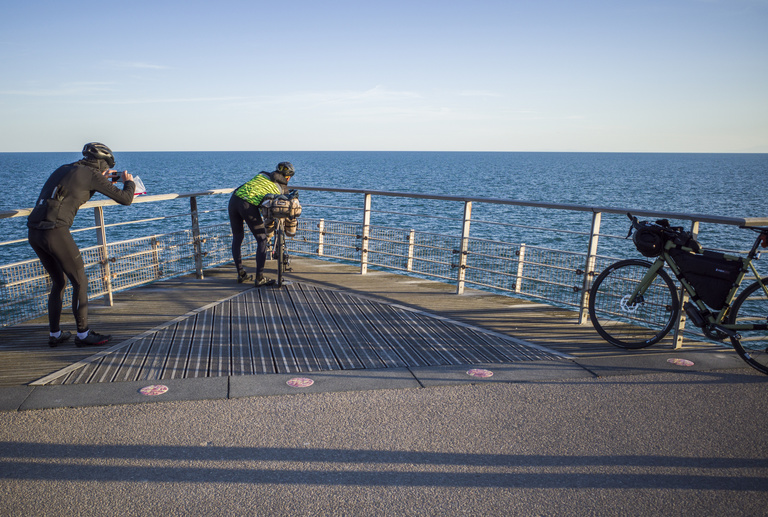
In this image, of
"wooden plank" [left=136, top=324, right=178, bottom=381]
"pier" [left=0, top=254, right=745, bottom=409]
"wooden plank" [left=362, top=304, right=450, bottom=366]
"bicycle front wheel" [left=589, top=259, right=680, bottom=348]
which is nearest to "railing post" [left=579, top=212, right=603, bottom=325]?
"pier" [left=0, top=254, right=745, bottom=409]

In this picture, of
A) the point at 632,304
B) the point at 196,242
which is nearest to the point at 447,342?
the point at 632,304

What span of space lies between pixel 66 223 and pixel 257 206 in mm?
3025

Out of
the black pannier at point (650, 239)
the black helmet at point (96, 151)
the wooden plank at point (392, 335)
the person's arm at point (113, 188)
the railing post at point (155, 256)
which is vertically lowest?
the wooden plank at point (392, 335)

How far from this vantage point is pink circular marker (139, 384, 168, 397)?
4285mm

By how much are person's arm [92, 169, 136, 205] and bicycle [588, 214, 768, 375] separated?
4.99 m

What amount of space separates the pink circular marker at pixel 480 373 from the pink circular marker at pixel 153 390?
8.43ft

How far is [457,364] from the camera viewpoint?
5.04 m

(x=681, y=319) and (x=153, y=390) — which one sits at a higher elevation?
(x=681, y=319)

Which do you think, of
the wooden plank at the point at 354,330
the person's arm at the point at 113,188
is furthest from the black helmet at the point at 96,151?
the wooden plank at the point at 354,330

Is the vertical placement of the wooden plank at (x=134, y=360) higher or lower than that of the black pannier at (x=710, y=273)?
lower

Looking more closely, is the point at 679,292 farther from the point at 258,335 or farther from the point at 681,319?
the point at 258,335

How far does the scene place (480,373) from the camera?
4812 millimetres

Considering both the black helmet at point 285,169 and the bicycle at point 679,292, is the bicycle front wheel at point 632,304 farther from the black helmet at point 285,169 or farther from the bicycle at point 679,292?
the black helmet at point 285,169

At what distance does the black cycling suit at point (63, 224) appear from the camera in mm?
4949
